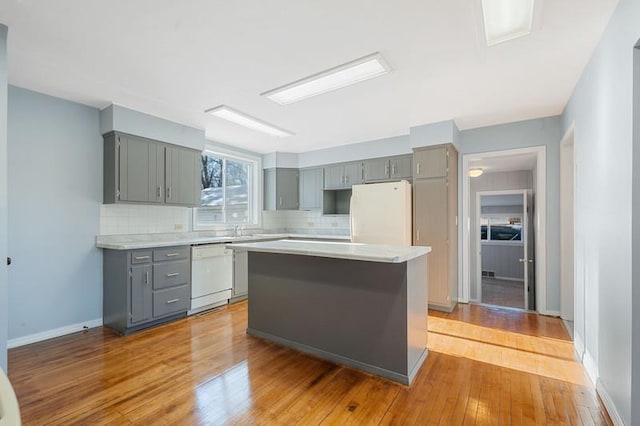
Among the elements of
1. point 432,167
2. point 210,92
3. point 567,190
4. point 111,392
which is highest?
point 210,92

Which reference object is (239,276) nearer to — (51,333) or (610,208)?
(51,333)

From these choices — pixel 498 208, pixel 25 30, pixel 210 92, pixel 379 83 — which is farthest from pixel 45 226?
pixel 498 208

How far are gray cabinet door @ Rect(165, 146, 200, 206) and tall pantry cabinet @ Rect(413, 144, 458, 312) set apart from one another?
3112 mm

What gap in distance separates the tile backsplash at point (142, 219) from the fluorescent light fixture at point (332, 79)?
88.8 inches

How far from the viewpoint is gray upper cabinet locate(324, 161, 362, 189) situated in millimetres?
5145

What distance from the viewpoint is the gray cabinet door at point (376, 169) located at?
480 cm

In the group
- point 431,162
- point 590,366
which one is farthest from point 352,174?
point 590,366

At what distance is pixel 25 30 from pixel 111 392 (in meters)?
2.63

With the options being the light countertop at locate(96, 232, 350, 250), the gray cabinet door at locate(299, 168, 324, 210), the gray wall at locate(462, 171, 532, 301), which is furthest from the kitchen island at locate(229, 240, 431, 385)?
the gray wall at locate(462, 171, 532, 301)

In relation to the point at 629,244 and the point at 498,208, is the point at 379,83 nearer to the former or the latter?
the point at 629,244

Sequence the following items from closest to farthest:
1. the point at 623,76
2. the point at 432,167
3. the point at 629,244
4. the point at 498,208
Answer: the point at 629,244, the point at 623,76, the point at 432,167, the point at 498,208

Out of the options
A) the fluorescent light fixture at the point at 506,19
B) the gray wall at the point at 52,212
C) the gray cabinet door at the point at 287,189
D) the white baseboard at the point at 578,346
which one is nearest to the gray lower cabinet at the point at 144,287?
the gray wall at the point at 52,212

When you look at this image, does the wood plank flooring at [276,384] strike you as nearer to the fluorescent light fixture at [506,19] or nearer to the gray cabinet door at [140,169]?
the gray cabinet door at [140,169]

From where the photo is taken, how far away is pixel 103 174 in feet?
11.6
